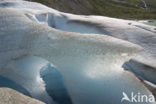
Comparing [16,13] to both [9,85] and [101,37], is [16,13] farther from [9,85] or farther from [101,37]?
[101,37]

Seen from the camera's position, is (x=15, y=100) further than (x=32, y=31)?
No

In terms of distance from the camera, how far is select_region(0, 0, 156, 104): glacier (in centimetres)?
739

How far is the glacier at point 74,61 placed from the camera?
739cm

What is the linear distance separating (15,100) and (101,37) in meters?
4.25

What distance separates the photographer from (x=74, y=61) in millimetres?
7707

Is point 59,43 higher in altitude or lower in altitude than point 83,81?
higher

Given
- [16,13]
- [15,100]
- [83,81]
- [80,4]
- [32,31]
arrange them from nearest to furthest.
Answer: [15,100]
[83,81]
[32,31]
[16,13]
[80,4]

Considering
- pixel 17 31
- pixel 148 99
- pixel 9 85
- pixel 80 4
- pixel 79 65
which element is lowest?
pixel 80 4

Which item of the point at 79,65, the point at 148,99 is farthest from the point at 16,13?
the point at 148,99

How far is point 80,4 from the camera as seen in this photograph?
59594 mm

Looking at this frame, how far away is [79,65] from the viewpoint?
7.68m

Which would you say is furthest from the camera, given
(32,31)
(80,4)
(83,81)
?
(80,4)

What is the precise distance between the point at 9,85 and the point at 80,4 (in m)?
53.9

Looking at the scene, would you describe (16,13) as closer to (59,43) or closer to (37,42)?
(37,42)
